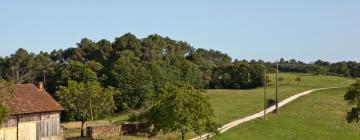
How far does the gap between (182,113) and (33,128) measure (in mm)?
12799

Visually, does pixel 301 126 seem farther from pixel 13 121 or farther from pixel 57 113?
pixel 13 121

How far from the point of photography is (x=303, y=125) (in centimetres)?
7188

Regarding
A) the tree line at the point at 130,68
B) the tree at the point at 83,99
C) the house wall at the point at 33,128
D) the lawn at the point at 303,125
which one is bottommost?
the lawn at the point at 303,125

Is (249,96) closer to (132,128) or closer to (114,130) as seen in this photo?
(132,128)

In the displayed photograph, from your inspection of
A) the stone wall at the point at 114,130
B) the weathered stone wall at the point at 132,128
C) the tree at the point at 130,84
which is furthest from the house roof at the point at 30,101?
the tree at the point at 130,84

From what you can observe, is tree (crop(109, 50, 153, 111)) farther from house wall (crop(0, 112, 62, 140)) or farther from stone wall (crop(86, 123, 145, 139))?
house wall (crop(0, 112, 62, 140))

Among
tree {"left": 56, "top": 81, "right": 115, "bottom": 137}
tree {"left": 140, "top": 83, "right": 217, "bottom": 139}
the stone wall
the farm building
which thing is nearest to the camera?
the farm building

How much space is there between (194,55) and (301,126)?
6971cm

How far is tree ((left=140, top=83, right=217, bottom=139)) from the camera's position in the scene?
48.2 metres

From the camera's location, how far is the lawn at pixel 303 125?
6309 centimetres

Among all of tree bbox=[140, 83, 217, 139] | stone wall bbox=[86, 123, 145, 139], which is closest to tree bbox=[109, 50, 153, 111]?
stone wall bbox=[86, 123, 145, 139]

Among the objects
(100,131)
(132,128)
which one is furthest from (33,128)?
(132,128)

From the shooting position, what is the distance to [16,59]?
4505 inches

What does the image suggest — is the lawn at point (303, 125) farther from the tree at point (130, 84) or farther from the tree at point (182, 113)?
the tree at point (130, 84)
